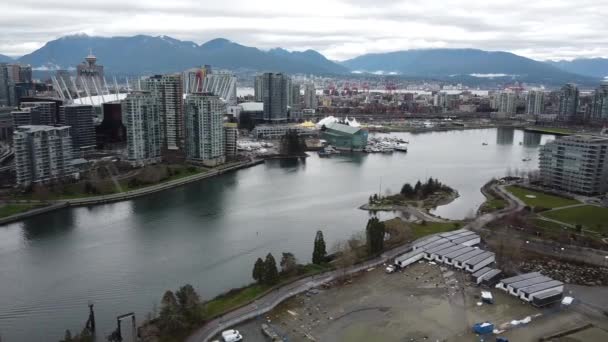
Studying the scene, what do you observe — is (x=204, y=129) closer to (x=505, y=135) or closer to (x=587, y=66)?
(x=505, y=135)

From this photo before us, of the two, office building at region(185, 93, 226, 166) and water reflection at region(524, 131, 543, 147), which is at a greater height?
office building at region(185, 93, 226, 166)

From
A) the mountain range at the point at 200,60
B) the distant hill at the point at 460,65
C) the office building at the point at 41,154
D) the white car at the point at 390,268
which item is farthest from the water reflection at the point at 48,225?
the distant hill at the point at 460,65

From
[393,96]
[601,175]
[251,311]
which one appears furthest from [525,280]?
[393,96]

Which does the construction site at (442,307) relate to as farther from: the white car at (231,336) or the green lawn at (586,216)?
the green lawn at (586,216)

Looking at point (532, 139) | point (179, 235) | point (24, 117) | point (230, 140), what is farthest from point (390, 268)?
point (532, 139)

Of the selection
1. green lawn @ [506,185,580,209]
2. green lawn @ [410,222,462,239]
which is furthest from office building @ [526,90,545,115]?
green lawn @ [410,222,462,239]

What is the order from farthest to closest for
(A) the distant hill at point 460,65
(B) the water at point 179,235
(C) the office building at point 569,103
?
(A) the distant hill at point 460,65 → (C) the office building at point 569,103 → (B) the water at point 179,235

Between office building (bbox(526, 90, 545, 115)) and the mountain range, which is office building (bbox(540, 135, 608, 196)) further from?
the mountain range
